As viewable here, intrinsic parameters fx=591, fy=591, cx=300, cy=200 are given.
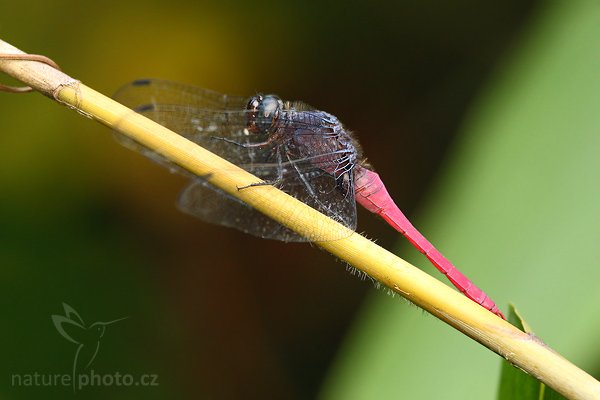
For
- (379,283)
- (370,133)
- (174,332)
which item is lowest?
(174,332)

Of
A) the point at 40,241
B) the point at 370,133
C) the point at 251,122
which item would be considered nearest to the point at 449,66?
the point at 370,133

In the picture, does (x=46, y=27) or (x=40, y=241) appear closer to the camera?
(x=40, y=241)

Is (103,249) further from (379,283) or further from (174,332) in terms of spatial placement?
(379,283)

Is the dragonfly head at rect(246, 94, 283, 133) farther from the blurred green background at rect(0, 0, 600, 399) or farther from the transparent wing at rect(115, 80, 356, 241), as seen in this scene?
the blurred green background at rect(0, 0, 600, 399)

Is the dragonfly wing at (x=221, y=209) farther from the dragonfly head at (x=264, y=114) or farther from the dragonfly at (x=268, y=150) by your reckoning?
the dragonfly head at (x=264, y=114)

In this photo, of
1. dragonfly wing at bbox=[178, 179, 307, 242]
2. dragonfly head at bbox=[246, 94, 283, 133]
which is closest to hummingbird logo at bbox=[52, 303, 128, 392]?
dragonfly wing at bbox=[178, 179, 307, 242]

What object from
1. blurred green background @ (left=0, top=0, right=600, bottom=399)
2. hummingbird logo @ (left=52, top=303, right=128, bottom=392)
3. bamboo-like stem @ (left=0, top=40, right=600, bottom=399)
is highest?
bamboo-like stem @ (left=0, top=40, right=600, bottom=399)

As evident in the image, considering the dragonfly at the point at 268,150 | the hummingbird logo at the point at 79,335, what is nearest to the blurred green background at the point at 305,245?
the hummingbird logo at the point at 79,335
